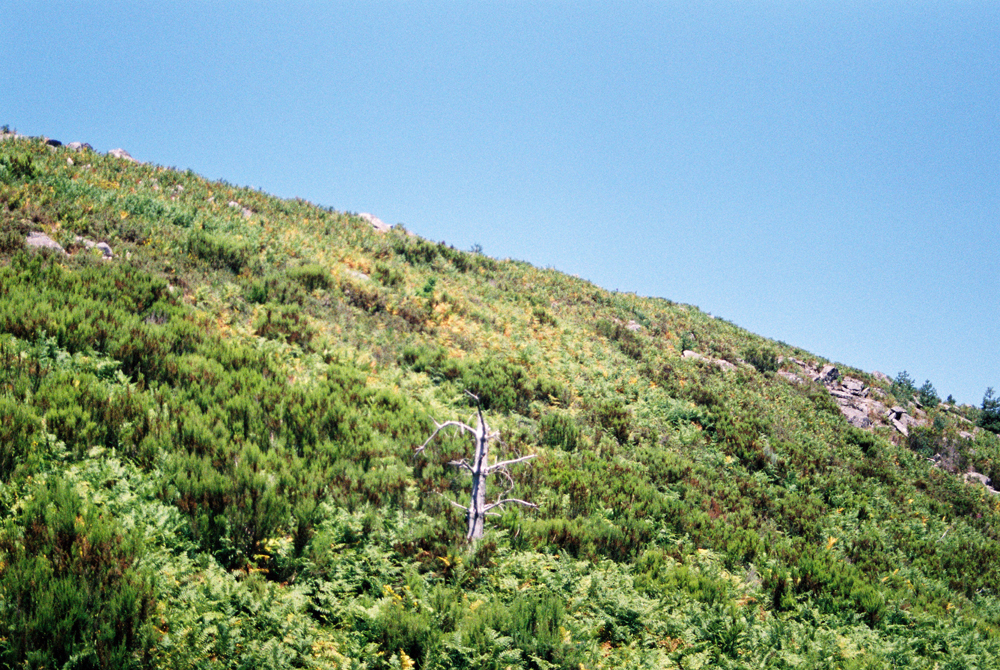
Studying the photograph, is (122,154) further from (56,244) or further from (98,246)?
(56,244)

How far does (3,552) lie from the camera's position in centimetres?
433

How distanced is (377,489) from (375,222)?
23.5m

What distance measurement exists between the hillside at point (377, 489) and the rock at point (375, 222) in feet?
30.3

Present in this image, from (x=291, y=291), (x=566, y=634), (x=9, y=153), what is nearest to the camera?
(x=566, y=634)

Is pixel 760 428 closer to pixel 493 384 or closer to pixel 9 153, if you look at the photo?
pixel 493 384

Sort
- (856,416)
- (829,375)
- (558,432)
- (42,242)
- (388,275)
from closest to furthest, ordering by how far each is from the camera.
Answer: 1. (42,242)
2. (558,432)
3. (388,275)
4. (856,416)
5. (829,375)

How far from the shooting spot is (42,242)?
1130 centimetres

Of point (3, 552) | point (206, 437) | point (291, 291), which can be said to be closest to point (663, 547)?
point (206, 437)

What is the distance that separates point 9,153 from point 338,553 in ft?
57.9

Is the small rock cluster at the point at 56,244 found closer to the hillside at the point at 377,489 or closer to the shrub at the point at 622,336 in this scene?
the hillside at the point at 377,489

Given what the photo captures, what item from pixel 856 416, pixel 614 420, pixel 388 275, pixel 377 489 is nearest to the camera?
pixel 377 489

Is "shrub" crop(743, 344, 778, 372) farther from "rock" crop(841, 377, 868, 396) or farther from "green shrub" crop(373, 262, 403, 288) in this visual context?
"green shrub" crop(373, 262, 403, 288)

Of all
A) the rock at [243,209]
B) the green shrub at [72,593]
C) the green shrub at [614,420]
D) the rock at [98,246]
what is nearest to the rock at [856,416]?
the green shrub at [614,420]

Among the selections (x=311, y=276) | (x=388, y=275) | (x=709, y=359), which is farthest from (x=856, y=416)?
(x=311, y=276)
